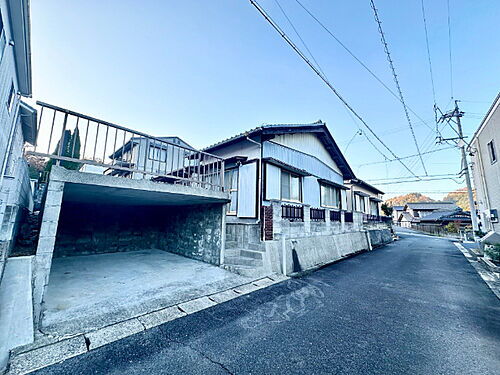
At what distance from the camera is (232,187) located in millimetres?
8320

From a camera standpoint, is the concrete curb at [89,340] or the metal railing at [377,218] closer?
the concrete curb at [89,340]

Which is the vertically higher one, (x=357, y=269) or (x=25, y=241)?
(x=25, y=241)

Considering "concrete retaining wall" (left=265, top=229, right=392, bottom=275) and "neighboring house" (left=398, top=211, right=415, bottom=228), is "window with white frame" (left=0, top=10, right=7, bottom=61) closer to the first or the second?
"concrete retaining wall" (left=265, top=229, right=392, bottom=275)

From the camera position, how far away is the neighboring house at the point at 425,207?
1679 inches

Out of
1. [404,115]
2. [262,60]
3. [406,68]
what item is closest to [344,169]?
[404,115]

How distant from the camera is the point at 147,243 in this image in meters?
9.20

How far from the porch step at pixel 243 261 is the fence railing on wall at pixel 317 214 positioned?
3.52 meters

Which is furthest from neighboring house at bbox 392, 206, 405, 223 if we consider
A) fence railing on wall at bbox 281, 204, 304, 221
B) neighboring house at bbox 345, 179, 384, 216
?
fence railing on wall at bbox 281, 204, 304, 221

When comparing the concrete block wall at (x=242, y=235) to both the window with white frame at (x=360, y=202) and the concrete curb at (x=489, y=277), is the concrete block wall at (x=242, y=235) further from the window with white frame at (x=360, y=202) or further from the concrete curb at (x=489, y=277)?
the window with white frame at (x=360, y=202)

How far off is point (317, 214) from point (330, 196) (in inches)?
167

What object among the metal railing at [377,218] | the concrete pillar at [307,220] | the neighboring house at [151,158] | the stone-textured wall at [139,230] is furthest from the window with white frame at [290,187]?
the metal railing at [377,218]

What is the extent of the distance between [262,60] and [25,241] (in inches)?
347

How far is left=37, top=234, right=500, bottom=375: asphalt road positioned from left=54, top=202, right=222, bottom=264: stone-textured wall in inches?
108

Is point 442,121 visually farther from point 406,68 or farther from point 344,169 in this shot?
point 406,68
